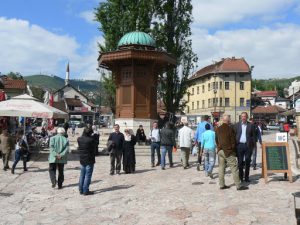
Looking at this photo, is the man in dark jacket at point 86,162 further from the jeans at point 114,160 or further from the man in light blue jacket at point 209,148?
the man in light blue jacket at point 209,148

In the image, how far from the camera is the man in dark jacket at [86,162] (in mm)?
10383

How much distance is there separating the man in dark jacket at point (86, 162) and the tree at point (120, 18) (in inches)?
768

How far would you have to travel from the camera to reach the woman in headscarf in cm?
1408

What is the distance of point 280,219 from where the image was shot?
7625mm

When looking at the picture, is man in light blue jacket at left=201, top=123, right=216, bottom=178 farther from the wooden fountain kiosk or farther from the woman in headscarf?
the wooden fountain kiosk

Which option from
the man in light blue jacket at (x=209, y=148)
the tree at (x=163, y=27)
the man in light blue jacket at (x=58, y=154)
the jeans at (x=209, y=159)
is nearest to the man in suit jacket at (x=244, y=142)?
the jeans at (x=209, y=159)

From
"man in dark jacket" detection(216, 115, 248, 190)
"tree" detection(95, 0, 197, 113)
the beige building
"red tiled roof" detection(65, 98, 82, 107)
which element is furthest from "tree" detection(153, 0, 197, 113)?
"red tiled roof" detection(65, 98, 82, 107)

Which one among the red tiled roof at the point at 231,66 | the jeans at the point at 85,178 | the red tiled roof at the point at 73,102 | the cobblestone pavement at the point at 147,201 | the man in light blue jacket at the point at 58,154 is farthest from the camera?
the red tiled roof at the point at 73,102

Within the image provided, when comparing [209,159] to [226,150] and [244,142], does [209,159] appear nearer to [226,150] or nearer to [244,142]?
[244,142]

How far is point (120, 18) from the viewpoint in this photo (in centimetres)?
2930

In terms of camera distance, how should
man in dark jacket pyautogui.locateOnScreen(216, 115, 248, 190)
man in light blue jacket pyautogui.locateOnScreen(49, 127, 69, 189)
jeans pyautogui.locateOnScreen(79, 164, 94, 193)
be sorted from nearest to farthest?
jeans pyautogui.locateOnScreen(79, 164, 94, 193) → man in dark jacket pyautogui.locateOnScreen(216, 115, 248, 190) → man in light blue jacket pyautogui.locateOnScreen(49, 127, 69, 189)

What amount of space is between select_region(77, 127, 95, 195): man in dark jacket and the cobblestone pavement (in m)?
0.30

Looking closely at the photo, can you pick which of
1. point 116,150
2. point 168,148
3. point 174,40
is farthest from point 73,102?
point 116,150

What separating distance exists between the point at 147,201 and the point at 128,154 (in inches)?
187
